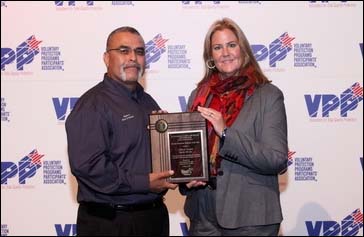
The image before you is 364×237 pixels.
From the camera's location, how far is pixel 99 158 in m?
2.09

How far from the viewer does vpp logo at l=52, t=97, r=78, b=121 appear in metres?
3.45

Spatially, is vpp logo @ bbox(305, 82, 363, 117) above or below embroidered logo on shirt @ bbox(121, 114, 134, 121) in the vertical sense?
above

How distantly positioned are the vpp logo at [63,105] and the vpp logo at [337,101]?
5.80 feet

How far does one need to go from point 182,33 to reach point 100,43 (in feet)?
2.03

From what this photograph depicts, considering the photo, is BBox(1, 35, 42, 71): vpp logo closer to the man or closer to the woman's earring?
the man

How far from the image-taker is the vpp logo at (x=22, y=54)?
3.46 m

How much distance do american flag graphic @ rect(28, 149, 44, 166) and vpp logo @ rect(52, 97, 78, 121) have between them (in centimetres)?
32

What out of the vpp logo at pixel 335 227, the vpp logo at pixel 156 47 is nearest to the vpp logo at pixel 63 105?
the vpp logo at pixel 156 47

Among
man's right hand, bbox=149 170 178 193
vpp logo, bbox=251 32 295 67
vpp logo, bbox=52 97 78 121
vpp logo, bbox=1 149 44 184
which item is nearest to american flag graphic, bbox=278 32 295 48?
vpp logo, bbox=251 32 295 67

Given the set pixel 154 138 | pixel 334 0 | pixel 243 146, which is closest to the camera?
pixel 243 146

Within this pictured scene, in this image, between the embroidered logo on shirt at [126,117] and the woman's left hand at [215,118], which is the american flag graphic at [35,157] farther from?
Result: the woman's left hand at [215,118]

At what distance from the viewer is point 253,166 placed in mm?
2020

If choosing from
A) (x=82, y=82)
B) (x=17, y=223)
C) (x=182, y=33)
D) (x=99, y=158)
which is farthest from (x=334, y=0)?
(x=17, y=223)

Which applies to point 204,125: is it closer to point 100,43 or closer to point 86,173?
point 86,173
